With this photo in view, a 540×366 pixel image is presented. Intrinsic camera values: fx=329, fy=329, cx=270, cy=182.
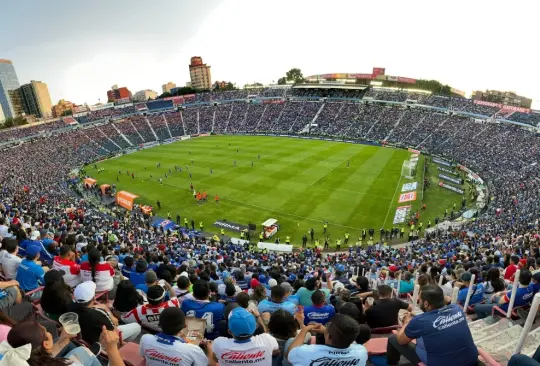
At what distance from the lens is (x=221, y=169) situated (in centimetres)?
4984

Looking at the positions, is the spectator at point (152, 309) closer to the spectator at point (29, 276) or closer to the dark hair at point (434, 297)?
the spectator at point (29, 276)

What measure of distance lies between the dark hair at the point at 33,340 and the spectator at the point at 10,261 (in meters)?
5.85

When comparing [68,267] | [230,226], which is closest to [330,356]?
[68,267]

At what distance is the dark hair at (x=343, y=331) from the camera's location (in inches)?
151

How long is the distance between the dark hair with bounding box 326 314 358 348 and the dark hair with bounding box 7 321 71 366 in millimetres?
2993

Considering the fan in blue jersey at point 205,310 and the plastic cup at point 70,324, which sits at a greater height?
the plastic cup at point 70,324

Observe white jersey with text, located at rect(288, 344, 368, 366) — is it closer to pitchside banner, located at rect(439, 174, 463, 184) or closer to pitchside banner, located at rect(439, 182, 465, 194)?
pitchside banner, located at rect(439, 182, 465, 194)

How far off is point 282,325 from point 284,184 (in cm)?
3726

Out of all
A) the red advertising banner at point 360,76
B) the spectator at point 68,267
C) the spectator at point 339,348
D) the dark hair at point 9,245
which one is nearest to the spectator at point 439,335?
the spectator at point 339,348

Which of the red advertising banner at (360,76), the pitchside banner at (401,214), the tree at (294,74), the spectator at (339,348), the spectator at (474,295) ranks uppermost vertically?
the tree at (294,74)

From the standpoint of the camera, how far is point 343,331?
3.84 meters

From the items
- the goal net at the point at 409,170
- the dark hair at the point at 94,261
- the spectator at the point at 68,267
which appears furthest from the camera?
the goal net at the point at 409,170

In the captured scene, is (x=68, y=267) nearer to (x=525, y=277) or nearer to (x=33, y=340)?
(x=33, y=340)

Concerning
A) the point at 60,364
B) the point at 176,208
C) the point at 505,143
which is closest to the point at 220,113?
the point at 176,208
